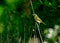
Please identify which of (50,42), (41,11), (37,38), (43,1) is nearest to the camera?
(37,38)

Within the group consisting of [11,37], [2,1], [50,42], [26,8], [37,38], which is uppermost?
[2,1]

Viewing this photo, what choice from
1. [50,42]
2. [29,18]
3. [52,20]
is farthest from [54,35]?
[29,18]

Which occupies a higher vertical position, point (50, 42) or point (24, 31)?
point (24, 31)

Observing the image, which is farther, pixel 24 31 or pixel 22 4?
pixel 24 31

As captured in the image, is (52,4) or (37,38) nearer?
(37,38)

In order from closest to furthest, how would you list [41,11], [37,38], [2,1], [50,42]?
[2,1], [37,38], [41,11], [50,42]

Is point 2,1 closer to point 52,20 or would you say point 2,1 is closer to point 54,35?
point 52,20

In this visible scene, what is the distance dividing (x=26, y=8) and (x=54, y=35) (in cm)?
57

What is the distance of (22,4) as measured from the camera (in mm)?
1073

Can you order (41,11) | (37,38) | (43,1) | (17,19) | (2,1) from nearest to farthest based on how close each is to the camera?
(2,1), (37,38), (17,19), (43,1), (41,11)

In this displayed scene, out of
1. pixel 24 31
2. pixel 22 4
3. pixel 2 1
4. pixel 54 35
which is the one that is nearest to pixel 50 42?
pixel 54 35

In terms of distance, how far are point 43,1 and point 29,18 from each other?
0.15 meters

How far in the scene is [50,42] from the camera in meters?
1.58

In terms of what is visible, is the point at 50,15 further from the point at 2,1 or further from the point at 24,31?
the point at 2,1
